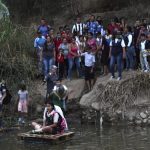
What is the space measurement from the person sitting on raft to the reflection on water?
0.54m

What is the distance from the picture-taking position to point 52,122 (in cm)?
1803

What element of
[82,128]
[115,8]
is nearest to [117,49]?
[82,128]

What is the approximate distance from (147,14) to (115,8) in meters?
2.52

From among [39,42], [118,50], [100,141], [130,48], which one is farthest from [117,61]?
[100,141]

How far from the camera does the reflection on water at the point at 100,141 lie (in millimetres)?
16953

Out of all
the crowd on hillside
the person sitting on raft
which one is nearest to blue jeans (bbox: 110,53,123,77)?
the crowd on hillside

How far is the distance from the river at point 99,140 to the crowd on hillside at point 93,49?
3.37 meters

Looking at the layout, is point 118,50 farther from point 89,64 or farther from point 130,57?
Result: point 89,64

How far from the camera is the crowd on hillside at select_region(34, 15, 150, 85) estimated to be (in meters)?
22.6

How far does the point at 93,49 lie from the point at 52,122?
20.5 feet

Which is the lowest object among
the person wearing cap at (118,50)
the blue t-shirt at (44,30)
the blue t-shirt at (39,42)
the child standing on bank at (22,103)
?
the child standing on bank at (22,103)

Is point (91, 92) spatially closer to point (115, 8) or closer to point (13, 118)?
point (13, 118)

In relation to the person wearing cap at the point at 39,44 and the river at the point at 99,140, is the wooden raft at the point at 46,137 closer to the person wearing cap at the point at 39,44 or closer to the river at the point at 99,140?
the river at the point at 99,140

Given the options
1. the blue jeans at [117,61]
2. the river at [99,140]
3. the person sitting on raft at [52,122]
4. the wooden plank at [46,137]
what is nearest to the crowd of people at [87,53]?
the blue jeans at [117,61]
